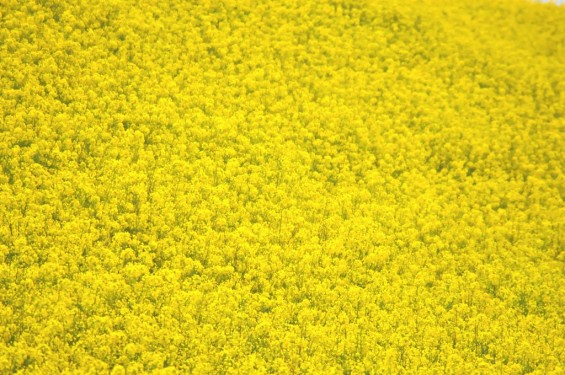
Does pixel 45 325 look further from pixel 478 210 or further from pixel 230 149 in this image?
pixel 478 210

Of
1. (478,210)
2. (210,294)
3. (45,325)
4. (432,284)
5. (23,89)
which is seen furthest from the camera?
(478,210)

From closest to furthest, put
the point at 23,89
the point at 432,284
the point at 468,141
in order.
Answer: the point at 432,284
the point at 23,89
the point at 468,141

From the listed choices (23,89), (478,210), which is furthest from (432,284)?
(23,89)

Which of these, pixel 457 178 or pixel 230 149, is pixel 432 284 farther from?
pixel 230 149

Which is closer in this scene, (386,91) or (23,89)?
(23,89)

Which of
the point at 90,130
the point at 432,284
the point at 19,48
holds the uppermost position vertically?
the point at 19,48

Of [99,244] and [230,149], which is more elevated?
[230,149]
